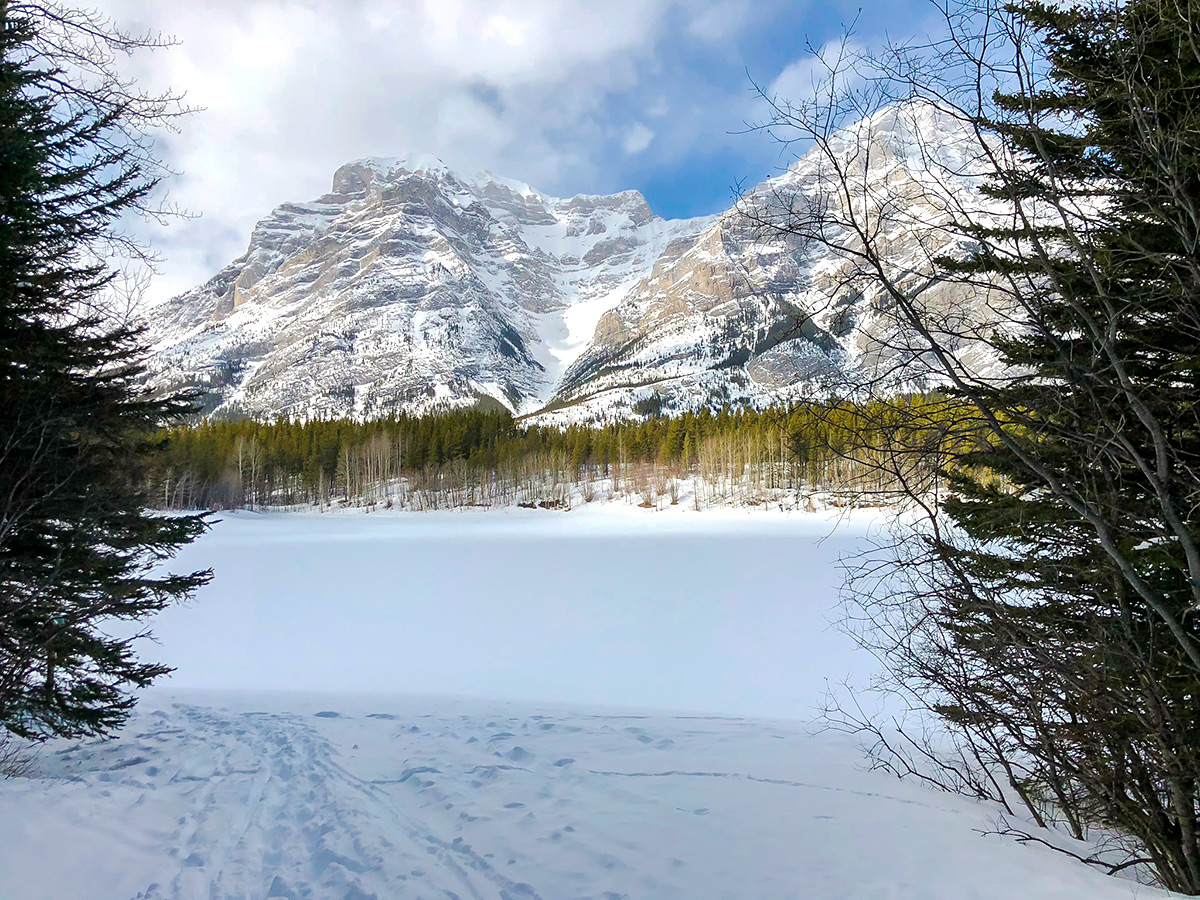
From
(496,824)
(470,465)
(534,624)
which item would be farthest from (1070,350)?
(470,465)

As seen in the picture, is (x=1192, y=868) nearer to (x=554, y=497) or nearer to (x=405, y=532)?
(x=405, y=532)

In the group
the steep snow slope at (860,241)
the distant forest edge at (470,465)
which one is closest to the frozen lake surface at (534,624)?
the steep snow slope at (860,241)

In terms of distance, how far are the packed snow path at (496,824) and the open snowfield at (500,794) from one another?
0.02m

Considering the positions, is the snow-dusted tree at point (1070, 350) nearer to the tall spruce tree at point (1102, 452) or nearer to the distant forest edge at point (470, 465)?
the tall spruce tree at point (1102, 452)

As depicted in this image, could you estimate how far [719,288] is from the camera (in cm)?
19750

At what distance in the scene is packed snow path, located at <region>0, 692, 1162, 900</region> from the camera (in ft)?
10.1

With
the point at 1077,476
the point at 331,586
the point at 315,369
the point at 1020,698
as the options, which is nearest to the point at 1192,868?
the point at 1020,698

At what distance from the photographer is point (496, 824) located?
3795mm

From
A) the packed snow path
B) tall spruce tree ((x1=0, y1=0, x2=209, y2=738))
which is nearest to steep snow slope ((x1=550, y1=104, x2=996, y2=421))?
the packed snow path

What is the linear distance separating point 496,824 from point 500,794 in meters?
0.51

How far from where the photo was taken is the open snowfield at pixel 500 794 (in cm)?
313

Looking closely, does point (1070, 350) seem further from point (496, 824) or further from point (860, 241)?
point (496, 824)

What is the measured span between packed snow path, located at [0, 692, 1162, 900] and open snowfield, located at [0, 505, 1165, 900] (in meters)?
0.02

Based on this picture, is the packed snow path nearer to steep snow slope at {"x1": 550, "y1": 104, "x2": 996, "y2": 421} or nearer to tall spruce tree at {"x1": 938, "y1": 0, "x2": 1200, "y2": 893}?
tall spruce tree at {"x1": 938, "y1": 0, "x2": 1200, "y2": 893}
